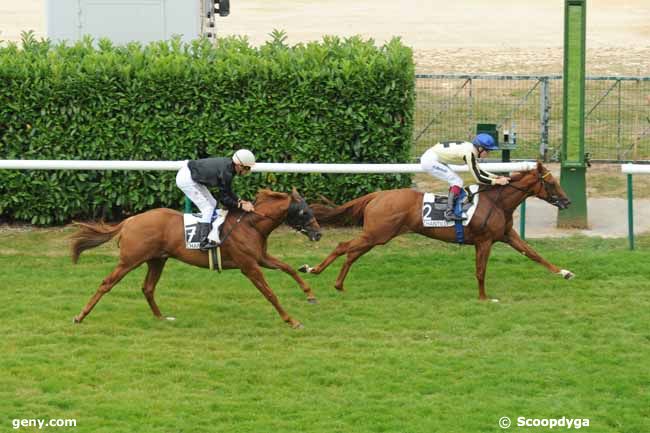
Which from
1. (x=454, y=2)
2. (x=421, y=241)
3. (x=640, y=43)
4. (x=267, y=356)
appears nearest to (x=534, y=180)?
(x=421, y=241)

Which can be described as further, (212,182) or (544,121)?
(544,121)

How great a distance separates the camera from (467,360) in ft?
36.9

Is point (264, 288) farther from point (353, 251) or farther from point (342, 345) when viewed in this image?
point (353, 251)

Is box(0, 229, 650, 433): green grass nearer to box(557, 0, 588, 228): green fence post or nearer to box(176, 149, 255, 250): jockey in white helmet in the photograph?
box(557, 0, 588, 228): green fence post

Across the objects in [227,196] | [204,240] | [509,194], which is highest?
[227,196]

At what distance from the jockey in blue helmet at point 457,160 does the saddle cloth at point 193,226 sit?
202cm

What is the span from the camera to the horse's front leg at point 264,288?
39.5ft

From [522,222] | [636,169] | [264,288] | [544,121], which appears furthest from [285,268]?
[544,121]

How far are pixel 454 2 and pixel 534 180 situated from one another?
61.8 feet

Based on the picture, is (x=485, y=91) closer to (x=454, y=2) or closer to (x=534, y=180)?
(x=534, y=180)

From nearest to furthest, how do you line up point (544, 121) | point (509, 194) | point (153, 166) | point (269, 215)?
point (269, 215), point (509, 194), point (153, 166), point (544, 121)

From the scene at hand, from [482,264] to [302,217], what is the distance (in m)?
1.74

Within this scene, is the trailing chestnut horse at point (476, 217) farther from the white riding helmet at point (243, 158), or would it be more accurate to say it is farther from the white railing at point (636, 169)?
the white riding helmet at point (243, 158)

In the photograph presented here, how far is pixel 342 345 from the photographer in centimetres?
1167
